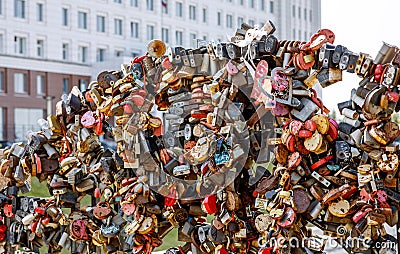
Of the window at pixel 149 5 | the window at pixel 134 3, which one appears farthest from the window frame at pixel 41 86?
the window at pixel 149 5

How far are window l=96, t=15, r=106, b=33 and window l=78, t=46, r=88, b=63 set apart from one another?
1.11 m

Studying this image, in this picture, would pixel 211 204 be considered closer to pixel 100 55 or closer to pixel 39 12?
pixel 39 12

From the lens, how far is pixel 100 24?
98.5ft

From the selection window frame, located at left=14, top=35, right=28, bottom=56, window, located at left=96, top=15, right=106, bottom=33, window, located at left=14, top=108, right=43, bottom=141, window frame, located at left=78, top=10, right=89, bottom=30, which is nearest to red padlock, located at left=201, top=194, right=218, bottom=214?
window, located at left=14, top=108, right=43, bottom=141

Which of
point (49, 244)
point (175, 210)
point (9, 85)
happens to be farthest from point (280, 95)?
point (9, 85)

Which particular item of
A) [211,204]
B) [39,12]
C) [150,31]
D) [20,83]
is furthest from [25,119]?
[211,204]

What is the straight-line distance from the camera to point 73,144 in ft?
8.70

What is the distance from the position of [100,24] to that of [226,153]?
2874 centimetres

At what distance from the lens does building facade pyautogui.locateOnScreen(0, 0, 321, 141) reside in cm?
2698

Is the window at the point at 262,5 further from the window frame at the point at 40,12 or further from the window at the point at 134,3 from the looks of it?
the window frame at the point at 40,12

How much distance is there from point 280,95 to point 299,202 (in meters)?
0.33

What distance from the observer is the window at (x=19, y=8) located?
27.2 m

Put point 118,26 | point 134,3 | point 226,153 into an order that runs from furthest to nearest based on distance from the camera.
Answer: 1. point 134,3
2. point 118,26
3. point 226,153

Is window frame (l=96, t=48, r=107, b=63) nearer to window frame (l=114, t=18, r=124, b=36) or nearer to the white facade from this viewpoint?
the white facade
